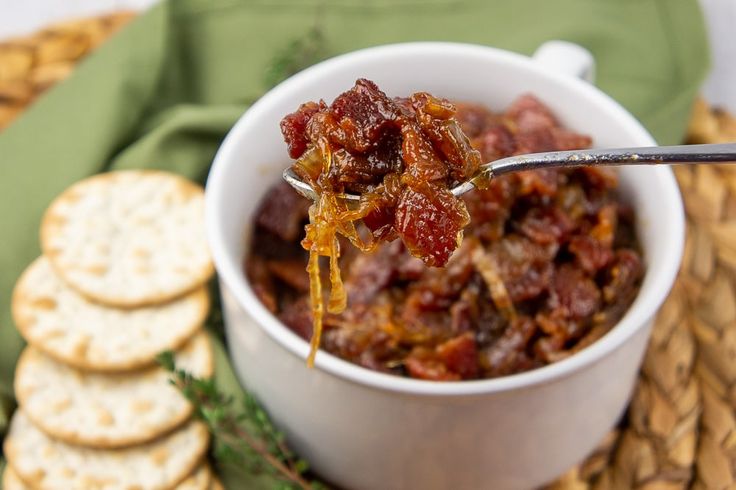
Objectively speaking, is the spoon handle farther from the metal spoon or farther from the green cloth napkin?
the green cloth napkin

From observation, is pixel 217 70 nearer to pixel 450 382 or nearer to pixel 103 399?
pixel 103 399

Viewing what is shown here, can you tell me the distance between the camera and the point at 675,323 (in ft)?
9.26

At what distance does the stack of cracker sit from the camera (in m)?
2.66

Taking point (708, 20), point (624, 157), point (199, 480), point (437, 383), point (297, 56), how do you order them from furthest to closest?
1. point (708, 20)
2. point (297, 56)
3. point (199, 480)
4. point (437, 383)
5. point (624, 157)

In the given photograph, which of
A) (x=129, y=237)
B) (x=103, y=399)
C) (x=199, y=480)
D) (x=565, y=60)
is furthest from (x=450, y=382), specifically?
(x=129, y=237)

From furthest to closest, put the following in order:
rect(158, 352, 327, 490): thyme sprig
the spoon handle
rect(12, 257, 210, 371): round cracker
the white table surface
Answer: the white table surface, rect(12, 257, 210, 371): round cracker, rect(158, 352, 327, 490): thyme sprig, the spoon handle

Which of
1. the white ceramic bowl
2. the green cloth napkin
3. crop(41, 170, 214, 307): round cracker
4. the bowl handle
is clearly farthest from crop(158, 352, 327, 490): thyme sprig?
the bowl handle

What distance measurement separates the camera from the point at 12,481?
266 centimetres

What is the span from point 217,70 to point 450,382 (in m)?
1.86

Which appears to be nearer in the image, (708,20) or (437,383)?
(437,383)

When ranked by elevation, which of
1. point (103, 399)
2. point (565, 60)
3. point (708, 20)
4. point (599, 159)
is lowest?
point (103, 399)

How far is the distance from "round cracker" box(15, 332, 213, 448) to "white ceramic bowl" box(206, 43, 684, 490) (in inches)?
11.6

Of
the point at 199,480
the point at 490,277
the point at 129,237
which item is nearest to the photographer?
the point at 490,277

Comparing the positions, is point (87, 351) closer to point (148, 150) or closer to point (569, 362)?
point (148, 150)
